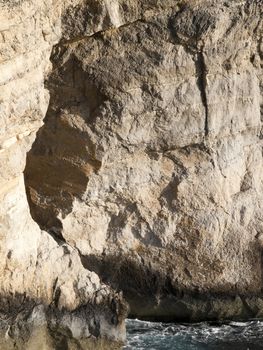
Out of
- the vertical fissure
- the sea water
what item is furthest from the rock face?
the sea water

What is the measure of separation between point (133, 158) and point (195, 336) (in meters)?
3.03

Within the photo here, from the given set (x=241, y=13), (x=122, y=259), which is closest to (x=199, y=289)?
(x=122, y=259)

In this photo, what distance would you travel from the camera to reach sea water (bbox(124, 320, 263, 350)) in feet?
Result: 48.4

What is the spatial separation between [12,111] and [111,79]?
199 cm

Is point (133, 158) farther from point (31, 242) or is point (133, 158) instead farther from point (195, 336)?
point (195, 336)

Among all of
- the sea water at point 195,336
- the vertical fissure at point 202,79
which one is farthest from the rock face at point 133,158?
the sea water at point 195,336

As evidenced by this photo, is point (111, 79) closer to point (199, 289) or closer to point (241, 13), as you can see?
point (241, 13)

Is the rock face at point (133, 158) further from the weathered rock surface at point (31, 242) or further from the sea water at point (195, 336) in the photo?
the sea water at point (195, 336)

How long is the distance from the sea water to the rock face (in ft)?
0.84

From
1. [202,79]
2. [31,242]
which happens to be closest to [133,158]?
Answer: [202,79]

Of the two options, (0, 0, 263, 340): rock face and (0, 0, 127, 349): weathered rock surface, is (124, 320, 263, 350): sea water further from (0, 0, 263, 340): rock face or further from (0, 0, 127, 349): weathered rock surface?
(0, 0, 127, 349): weathered rock surface

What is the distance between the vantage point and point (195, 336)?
15.1 metres

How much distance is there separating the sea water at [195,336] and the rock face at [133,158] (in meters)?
0.25

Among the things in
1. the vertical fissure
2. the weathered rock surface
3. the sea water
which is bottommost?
the sea water
